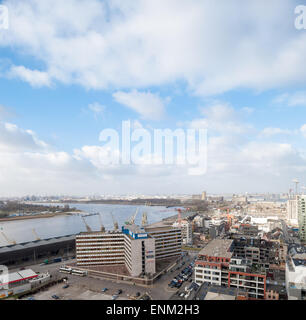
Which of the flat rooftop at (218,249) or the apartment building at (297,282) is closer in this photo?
the apartment building at (297,282)

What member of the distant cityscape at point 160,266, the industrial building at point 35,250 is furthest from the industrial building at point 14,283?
the industrial building at point 35,250

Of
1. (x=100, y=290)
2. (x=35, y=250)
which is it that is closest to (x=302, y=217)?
(x=100, y=290)

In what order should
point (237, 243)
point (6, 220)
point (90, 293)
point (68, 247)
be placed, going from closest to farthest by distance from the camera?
point (90, 293), point (237, 243), point (68, 247), point (6, 220)

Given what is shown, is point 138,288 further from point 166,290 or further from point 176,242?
point 176,242

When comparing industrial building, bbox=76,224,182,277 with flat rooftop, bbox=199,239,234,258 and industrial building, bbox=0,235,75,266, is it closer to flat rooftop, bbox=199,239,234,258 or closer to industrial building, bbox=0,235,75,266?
flat rooftop, bbox=199,239,234,258

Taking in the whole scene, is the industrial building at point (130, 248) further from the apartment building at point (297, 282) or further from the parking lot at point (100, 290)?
the apartment building at point (297, 282)

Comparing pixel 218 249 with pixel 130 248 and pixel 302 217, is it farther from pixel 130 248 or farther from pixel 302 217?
pixel 302 217

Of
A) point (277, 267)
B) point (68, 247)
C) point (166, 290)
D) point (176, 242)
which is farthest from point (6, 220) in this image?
point (277, 267)
